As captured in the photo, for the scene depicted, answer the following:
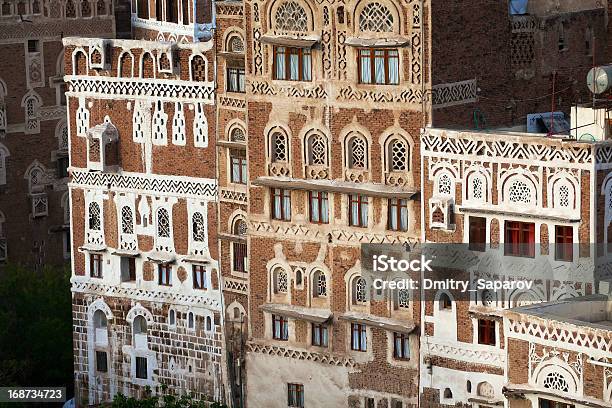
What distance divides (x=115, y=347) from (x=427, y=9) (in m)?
14.4

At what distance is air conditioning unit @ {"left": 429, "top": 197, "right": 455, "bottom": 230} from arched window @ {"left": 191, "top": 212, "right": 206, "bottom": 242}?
8.44 m

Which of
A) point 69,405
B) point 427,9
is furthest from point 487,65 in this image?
point 69,405

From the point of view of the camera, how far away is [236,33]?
2719 inches

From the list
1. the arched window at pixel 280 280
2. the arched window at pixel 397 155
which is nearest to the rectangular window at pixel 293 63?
the arched window at pixel 397 155

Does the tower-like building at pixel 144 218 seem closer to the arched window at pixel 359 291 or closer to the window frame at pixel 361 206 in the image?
the arched window at pixel 359 291

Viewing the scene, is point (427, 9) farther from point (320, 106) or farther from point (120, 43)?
point (120, 43)

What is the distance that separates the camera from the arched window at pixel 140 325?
2859 inches

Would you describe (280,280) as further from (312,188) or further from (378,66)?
(378,66)

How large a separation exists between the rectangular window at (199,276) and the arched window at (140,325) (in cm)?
211

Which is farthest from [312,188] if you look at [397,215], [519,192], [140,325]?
[140,325]

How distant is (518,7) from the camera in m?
69.1

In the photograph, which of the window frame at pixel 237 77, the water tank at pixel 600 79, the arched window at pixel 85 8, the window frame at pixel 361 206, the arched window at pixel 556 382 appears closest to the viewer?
the arched window at pixel 556 382

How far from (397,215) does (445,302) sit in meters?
2.42

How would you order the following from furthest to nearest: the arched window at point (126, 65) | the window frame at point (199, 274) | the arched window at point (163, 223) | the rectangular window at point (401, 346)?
the arched window at point (163, 223)
the arched window at point (126, 65)
the window frame at point (199, 274)
the rectangular window at point (401, 346)
